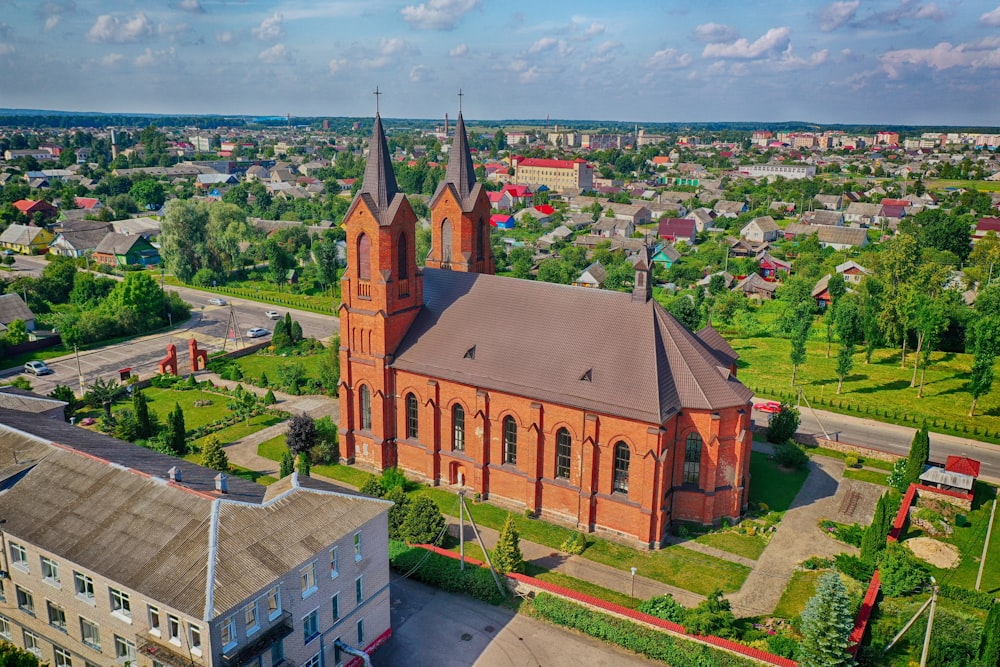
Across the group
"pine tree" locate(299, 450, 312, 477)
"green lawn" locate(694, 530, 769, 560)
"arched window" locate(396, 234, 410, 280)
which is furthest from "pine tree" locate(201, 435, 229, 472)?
"green lawn" locate(694, 530, 769, 560)

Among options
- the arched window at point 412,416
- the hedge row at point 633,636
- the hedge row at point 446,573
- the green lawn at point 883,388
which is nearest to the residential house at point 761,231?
the green lawn at point 883,388

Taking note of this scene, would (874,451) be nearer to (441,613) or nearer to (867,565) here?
(867,565)

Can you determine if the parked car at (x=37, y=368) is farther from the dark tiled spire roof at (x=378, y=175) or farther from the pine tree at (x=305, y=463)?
the dark tiled spire roof at (x=378, y=175)

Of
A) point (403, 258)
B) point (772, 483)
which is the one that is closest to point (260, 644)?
point (403, 258)

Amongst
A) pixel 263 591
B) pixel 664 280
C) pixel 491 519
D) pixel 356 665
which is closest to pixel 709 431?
pixel 491 519

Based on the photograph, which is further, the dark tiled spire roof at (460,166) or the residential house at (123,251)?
the residential house at (123,251)

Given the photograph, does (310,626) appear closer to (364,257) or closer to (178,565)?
(178,565)

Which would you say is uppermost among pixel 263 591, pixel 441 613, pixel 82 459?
pixel 82 459
